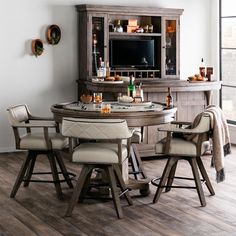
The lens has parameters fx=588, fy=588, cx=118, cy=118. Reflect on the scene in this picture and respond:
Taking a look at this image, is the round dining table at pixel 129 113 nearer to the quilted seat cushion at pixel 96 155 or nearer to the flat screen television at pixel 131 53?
the quilted seat cushion at pixel 96 155

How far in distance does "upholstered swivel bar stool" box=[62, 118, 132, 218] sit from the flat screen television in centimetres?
303

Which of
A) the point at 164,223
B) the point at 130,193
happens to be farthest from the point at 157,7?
the point at 164,223

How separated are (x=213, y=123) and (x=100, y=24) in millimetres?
3020

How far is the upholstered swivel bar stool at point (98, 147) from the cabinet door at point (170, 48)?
3272 millimetres

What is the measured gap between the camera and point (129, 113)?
197 inches

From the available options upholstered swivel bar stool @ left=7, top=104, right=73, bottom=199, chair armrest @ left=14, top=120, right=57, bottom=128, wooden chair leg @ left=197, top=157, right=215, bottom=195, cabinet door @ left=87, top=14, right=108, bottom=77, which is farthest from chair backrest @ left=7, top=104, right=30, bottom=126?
cabinet door @ left=87, top=14, right=108, bottom=77

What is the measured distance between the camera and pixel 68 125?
15.3ft

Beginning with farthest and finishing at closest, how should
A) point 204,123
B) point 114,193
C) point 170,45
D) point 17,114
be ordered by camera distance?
point 170,45
point 17,114
point 204,123
point 114,193

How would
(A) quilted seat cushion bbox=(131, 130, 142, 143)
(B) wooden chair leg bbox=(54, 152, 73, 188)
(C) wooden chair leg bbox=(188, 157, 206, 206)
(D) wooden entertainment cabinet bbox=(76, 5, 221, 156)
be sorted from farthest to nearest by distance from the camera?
(D) wooden entertainment cabinet bbox=(76, 5, 221, 156), (A) quilted seat cushion bbox=(131, 130, 142, 143), (B) wooden chair leg bbox=(54, 152, 73, 188), (C) wooden chair leg bbox=(188, 157, 206, 206)

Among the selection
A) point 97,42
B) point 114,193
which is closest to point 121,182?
point 114,193

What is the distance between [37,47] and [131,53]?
1.25 m

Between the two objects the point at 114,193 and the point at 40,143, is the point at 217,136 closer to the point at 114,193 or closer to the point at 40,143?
the point at 114,193

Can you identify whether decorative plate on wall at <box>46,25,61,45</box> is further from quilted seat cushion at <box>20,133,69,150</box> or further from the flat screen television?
quilted seat cushion at <box>20,133,69,150</box>

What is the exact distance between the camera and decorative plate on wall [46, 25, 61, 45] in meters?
7.52
